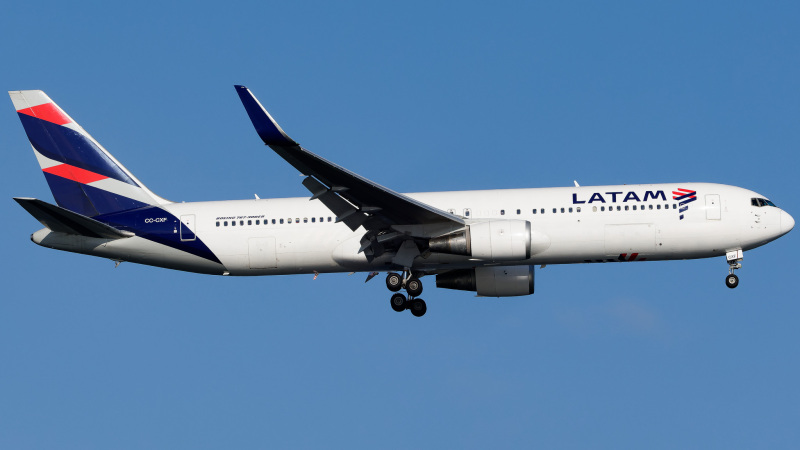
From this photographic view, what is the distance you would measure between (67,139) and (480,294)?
1727 cm

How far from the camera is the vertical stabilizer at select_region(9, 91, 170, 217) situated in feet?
141

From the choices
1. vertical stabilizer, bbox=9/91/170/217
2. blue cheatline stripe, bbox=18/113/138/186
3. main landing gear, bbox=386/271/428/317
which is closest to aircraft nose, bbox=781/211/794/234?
main landing gear, bbox=386/271/428/317

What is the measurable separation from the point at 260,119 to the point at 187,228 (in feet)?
34.3

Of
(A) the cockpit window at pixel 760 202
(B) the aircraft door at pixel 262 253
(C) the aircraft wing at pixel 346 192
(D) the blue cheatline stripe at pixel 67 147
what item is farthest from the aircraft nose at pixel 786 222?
(D) the blue cheatline stripe at pixel 67 147

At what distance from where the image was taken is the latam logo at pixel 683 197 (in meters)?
39.9

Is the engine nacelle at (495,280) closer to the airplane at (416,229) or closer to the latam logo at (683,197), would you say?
the airplane at (416,229)

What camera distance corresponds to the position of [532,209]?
3997 cm

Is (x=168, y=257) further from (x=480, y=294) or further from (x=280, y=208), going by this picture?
(x=480, y=294)

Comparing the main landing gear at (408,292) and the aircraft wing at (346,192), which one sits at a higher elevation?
the aircraft wing at (346,192)

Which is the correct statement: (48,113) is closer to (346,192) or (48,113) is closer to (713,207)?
(346,192)

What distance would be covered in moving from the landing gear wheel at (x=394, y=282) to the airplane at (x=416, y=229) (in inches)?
1.4

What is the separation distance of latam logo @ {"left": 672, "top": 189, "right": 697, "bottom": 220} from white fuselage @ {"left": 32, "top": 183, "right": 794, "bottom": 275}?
0.09 metres

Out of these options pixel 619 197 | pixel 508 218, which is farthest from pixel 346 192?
pixel 619 197

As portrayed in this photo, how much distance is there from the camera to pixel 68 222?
40.4m
